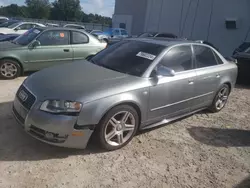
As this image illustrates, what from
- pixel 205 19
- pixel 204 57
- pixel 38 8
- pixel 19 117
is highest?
pixel 205 19

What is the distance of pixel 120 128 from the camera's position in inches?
144

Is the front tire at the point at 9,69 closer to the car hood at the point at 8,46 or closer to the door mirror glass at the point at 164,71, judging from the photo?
the car hood at the point at 8,46

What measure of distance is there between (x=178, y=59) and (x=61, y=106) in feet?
7.07

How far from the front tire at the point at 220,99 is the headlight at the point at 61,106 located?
3.19m

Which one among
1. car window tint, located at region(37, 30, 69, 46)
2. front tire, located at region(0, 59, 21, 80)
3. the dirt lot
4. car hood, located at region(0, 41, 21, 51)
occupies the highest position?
car window tint, located at region(37, 30, 69, 46)

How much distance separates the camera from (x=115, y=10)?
99.1 feet

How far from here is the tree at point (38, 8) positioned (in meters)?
67.7

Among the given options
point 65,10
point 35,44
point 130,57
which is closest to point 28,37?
point 35,44

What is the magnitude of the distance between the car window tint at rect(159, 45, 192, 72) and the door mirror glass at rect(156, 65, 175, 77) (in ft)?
0.57

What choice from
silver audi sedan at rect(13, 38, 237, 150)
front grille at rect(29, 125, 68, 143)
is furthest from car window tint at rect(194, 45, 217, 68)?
front grille at rect(29, 125, 68, 143)

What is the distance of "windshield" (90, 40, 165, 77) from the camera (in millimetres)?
4020

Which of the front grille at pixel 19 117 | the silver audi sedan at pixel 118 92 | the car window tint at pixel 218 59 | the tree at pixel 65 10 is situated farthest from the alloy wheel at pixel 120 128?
the tree at pixel 65 10

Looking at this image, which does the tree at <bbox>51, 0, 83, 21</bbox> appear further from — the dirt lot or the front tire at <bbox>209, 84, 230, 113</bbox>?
the dirt lot

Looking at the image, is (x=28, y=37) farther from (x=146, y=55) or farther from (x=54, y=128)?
(x=54, y=128)
